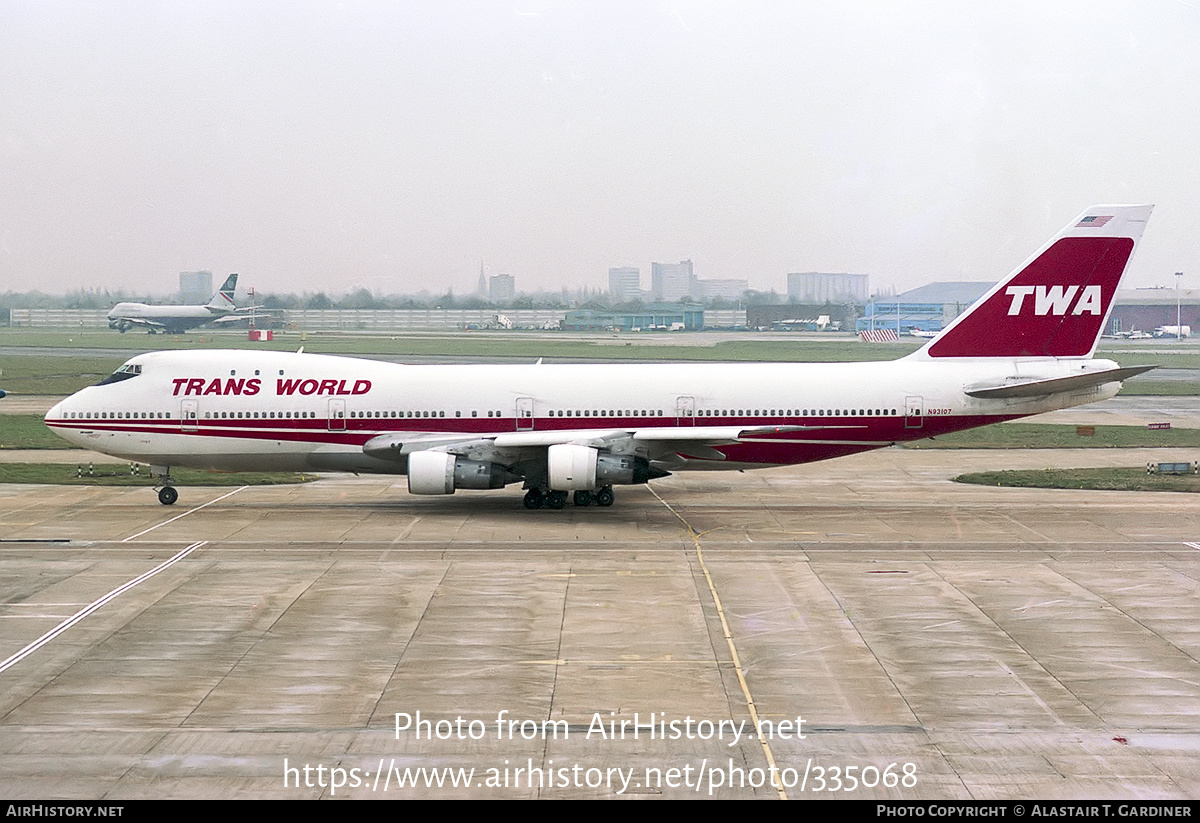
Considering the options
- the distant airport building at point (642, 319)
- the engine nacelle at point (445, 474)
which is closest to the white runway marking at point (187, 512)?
the engine nacelle at point (445, 474)

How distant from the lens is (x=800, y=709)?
16.5m

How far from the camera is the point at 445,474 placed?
32250 mm

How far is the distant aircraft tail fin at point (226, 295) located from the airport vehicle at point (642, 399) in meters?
56.4

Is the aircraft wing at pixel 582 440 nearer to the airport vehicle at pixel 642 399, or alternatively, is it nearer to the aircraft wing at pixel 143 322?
the airport vehicle at pixel 642 399

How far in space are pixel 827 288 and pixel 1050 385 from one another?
6386 cm

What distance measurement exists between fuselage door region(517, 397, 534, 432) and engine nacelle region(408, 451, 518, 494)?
1.81 meters

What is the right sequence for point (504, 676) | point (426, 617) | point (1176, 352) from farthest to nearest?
1. point (1176, 352)
2. point (426, 617)
3. point (504, 676)

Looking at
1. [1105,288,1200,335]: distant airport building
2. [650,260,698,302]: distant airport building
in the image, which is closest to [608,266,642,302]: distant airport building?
[650,260,698,302]: distant airport building

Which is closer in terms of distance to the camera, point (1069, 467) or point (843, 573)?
point (843, 573)

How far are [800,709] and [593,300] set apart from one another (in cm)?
8735

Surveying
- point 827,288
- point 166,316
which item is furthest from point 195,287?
point 827,288

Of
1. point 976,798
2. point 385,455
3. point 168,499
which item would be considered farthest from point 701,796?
point 168,499

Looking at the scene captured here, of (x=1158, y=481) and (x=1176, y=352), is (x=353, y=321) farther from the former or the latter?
(x=1158, y=481)

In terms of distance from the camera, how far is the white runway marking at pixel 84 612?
1917 cm
